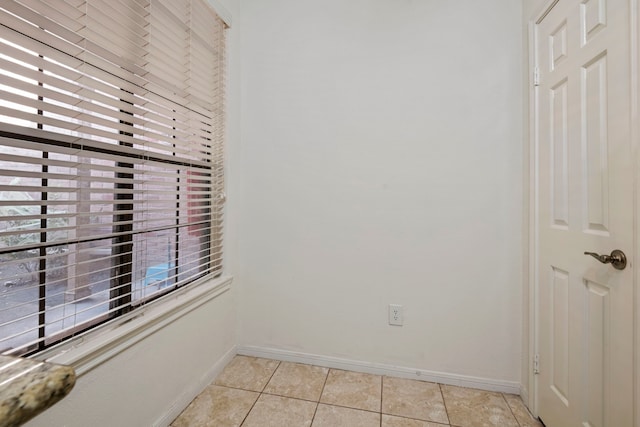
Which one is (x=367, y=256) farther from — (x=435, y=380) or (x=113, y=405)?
(x=113, y=405)

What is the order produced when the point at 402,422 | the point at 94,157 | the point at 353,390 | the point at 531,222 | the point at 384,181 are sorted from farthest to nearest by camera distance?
1. the point at 384,181
2. the point at 353,390
3. the point at 531,222
4. the point at 402,422
5. the point at 94,157

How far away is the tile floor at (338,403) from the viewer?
4.81 feet

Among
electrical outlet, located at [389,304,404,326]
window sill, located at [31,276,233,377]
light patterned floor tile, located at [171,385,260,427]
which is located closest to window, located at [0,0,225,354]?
window sill, located at [31,276,233,377]

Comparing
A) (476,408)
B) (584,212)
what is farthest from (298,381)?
(584,212)

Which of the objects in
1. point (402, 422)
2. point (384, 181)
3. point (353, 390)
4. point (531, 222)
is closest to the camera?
point (402, 422)

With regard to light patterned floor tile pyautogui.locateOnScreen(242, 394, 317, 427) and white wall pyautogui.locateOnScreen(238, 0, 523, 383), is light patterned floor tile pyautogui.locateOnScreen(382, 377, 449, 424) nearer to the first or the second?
white wall pyautogui.locateOnScreen(238, 0, 523, 383)

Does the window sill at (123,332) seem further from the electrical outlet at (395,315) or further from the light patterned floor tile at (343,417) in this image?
the electrical outlet at (395,315)

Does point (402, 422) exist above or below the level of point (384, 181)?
below

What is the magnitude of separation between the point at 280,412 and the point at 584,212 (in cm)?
176

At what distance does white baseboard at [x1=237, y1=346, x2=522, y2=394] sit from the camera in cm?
171

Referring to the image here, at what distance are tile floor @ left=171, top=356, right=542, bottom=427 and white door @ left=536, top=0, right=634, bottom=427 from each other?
0.97ft

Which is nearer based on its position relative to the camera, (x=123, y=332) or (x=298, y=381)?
(x=123, y=332)

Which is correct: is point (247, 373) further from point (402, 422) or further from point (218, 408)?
point (402, 422)

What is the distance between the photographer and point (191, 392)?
1593 millimetres
